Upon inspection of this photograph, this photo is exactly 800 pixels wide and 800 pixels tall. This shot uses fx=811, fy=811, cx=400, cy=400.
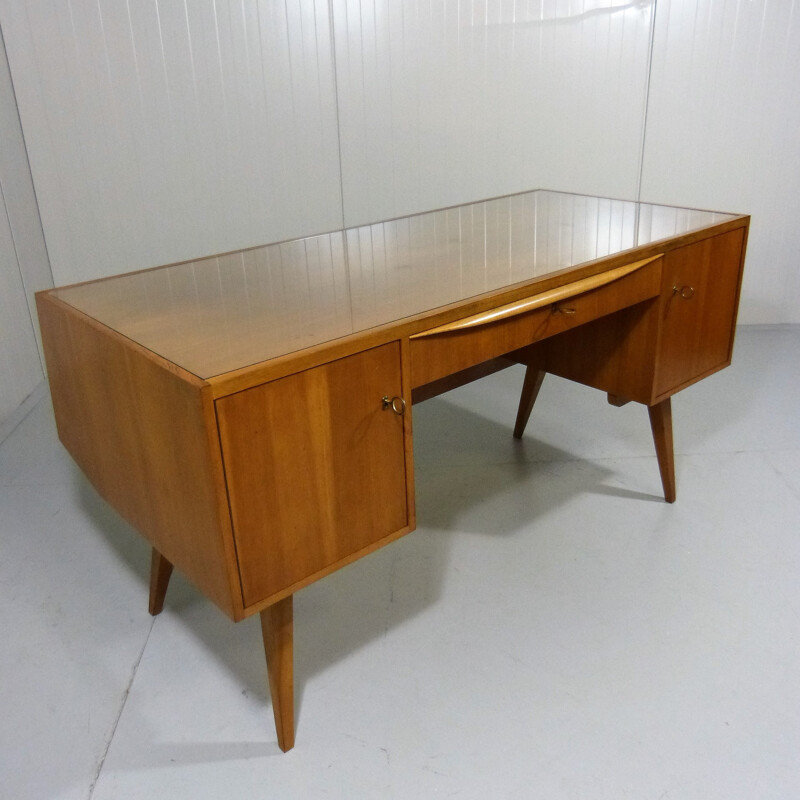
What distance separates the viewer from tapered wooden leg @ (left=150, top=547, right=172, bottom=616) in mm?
1922

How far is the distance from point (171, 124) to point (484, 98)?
1.30 metres

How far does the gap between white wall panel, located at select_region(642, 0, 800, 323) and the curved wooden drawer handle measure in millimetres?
1873

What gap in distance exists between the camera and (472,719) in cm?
167

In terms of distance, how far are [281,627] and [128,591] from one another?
0.76m

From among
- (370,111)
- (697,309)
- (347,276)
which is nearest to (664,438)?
(697,309)

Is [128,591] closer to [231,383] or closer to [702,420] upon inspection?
[231,383]

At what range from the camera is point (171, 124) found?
3295mm

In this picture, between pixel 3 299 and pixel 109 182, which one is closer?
pixel 3 299

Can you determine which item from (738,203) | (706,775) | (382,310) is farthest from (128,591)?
(738,203)

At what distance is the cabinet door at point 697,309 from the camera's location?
6.64 feet

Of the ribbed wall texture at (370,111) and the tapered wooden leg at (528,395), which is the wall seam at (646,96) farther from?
the tapered wooden leg at (528,395)

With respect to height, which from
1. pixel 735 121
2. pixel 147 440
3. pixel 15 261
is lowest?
pixel 15 261

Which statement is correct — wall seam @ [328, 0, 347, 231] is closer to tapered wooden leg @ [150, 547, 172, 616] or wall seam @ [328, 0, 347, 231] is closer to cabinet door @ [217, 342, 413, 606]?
tapered wooden leg @ [150, 547, 172, 616]

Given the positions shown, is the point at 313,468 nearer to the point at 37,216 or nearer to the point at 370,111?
the point at 370,111
